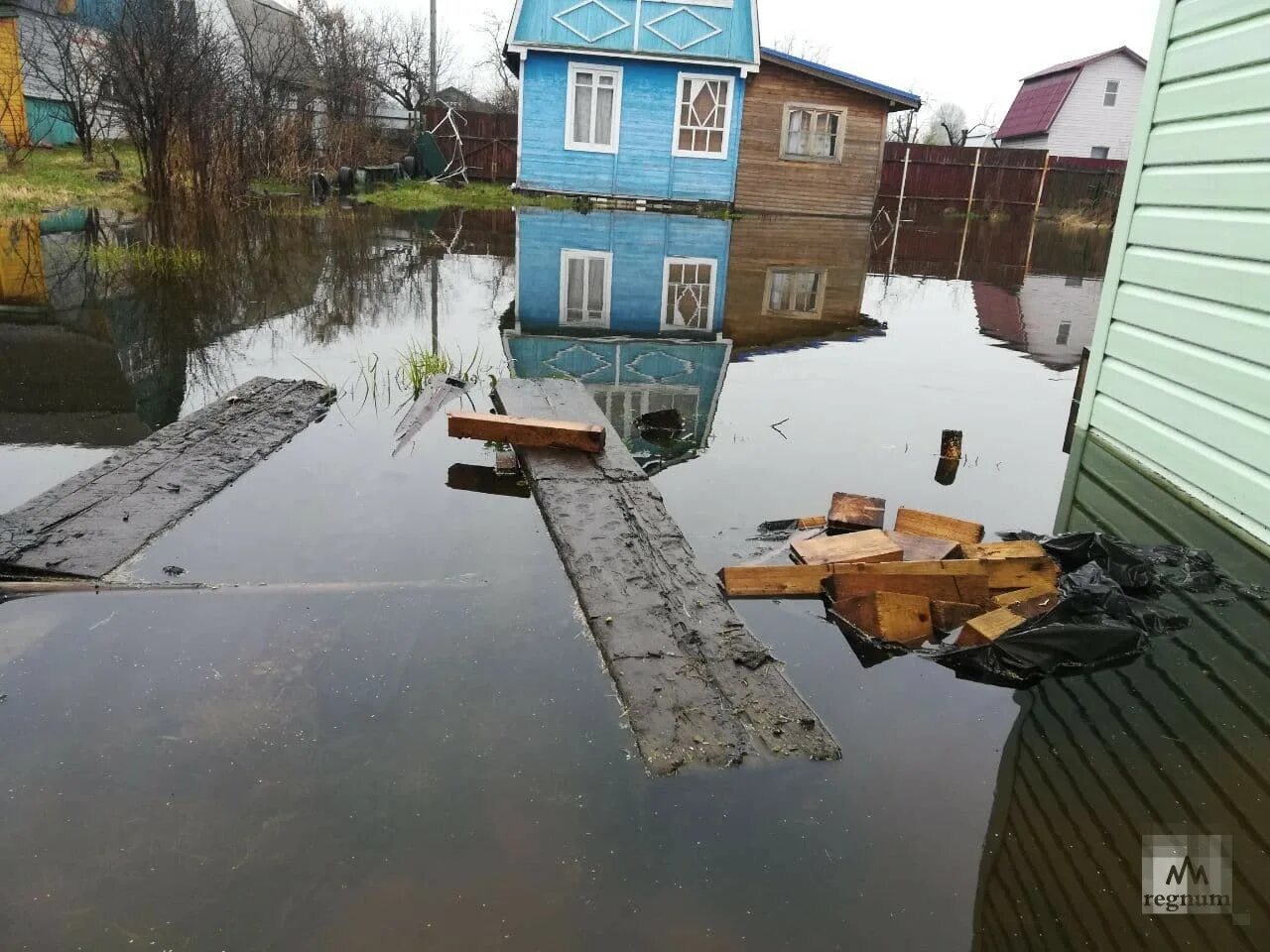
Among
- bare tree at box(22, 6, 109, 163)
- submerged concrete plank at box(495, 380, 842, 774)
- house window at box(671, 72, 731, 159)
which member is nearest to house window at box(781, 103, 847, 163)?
house window at box(671, 72, 731, 159)

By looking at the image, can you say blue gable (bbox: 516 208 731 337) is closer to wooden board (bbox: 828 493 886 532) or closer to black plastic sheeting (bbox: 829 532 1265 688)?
wooden board (bbox: 828 493 886 532)

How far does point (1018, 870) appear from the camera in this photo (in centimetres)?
225

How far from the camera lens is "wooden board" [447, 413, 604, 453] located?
4.80 meters

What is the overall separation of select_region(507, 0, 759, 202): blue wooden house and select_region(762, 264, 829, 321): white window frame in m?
9.18

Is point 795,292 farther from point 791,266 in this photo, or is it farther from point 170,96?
point 170,96

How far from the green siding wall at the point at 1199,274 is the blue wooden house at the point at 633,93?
17390mm

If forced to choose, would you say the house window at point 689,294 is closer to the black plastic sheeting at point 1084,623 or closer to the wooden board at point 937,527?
the wooden board at point 937,527

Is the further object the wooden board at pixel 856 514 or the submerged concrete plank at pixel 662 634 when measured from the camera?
the wooden board at pixel 856 514

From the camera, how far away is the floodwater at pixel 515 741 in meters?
2.04

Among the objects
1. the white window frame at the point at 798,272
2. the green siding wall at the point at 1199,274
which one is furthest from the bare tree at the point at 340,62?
the green siding wall at the point at 1199,274

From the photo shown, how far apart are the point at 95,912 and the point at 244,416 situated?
3.70 m

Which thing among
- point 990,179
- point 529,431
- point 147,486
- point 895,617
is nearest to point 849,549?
point 895,617

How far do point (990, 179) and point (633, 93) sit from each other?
14863mm

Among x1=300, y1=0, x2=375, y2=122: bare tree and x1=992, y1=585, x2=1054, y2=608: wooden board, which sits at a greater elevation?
x1=300, y1=0, x2=375, y2=122: bare tree
